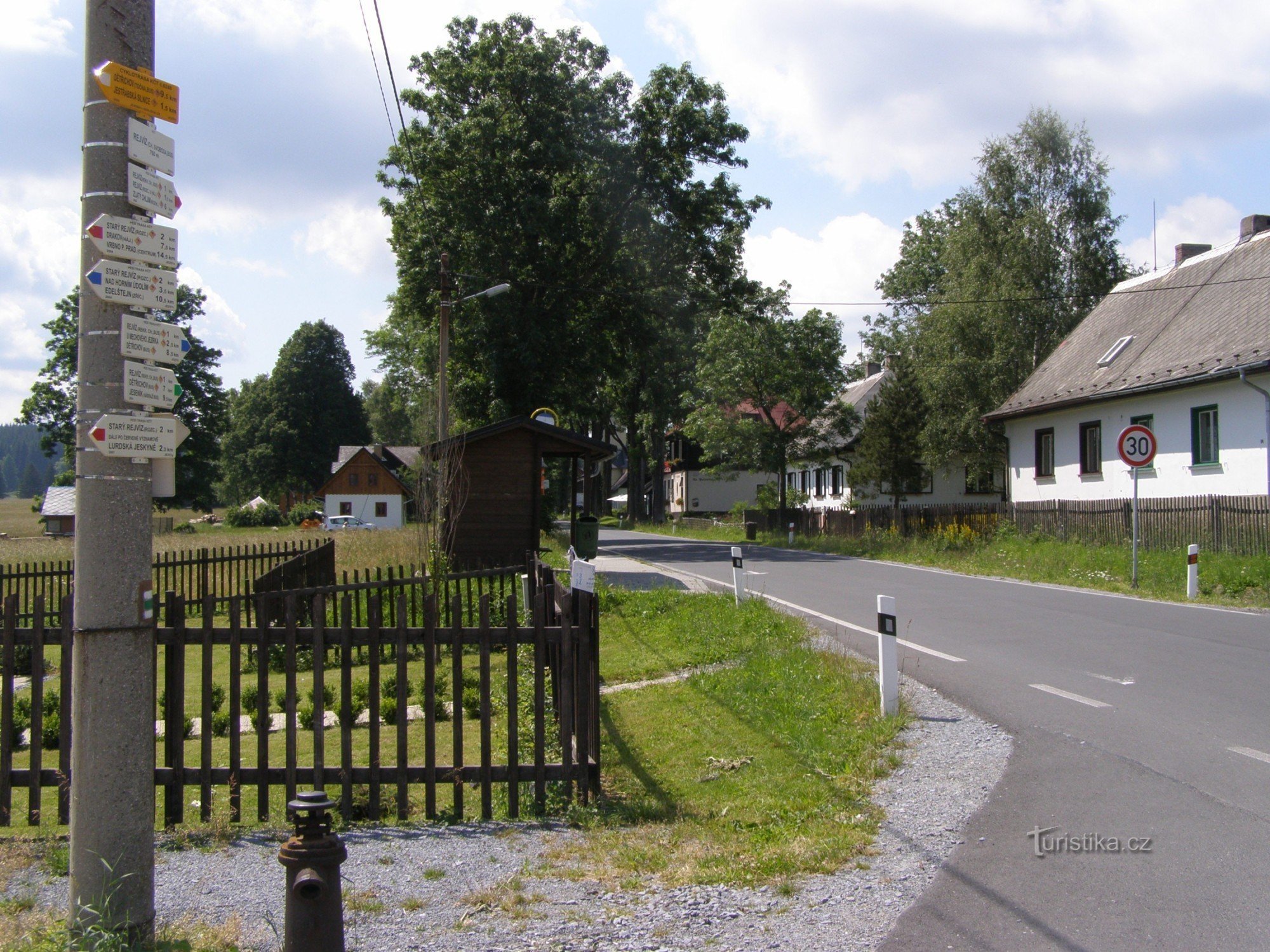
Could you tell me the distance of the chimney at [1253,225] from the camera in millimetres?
27984

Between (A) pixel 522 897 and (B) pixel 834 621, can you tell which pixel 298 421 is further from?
(A) pixel 522 897

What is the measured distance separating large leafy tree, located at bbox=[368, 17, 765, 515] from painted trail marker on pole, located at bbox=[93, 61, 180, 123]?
3011 cm

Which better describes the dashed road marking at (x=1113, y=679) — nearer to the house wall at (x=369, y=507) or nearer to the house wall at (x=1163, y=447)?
the house wall at (x=1163, y=447)

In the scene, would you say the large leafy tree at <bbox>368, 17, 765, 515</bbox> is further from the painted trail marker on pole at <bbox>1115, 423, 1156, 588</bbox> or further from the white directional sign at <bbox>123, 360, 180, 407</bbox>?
the white directional sign at <bbox>123, 360, 180, 407</bbox>

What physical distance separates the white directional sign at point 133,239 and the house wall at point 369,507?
70401mm

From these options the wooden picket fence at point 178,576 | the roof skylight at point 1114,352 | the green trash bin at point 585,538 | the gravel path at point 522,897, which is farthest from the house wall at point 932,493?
the gravel path at point 522,897

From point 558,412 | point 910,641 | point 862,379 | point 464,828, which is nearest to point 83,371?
point 464,828

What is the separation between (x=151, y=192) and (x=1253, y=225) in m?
31.1

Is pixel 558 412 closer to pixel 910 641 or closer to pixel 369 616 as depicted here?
pixel 910 641

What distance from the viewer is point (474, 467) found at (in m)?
22.0

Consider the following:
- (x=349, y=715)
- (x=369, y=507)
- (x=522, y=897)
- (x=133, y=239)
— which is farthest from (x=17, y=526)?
(x=522, y=897)

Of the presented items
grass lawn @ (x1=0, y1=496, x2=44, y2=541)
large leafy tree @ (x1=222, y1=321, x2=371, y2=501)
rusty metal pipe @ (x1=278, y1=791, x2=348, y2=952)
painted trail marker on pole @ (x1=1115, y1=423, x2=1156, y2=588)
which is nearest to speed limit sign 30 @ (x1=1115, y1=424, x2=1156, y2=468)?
painted trail marker on pole @ (x1=1115, y1=423, x2=1156, y2=588)

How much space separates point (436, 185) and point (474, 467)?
54.7 feet

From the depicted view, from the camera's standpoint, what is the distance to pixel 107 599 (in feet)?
13.0
